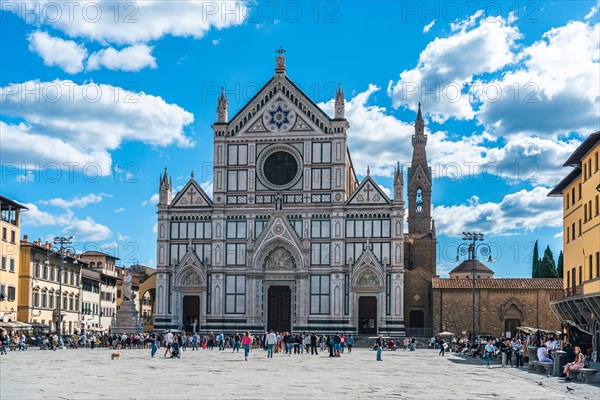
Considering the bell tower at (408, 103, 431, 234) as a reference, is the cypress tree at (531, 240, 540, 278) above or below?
below

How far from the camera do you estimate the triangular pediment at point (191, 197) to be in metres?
72.9

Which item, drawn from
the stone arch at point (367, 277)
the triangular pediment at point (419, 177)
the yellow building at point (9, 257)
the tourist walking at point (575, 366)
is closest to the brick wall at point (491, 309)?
the stone arch at point (367, 277)

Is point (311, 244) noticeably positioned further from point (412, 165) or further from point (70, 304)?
point (412, 165)

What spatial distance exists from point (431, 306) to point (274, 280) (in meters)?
13.4

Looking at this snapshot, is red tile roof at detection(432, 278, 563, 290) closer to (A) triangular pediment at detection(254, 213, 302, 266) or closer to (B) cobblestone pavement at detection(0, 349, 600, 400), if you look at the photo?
(A) triangular pediment at detection(254, 213, 302, 266)

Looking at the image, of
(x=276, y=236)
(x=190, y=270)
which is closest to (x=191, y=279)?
(x=190, y=270)

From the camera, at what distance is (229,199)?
72.5 m

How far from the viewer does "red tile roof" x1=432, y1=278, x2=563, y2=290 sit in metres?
67.0

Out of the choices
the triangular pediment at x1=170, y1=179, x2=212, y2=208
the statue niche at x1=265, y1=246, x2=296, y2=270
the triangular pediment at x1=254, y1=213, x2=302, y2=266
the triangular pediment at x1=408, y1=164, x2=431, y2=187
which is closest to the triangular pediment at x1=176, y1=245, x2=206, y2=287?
the triangular pediment at x1=170, y1=179, x2=212, y2=208

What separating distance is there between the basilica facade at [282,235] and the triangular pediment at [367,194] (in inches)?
3.3

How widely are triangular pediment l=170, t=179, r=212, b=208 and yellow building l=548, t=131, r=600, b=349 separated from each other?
104 ft

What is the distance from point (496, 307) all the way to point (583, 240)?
22.3 meters

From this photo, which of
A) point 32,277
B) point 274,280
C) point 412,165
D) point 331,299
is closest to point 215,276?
point 274,280

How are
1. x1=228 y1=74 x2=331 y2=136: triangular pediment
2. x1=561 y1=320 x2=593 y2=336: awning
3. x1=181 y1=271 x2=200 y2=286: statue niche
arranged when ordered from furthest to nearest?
1. x1=181 y1=271 x2=200 y2=286: statue niche
2. x1=228 y1=74 x2=331 y2=136: triangular pediment
3. x1=561 y1=320 x2=593 y2=336: awning
